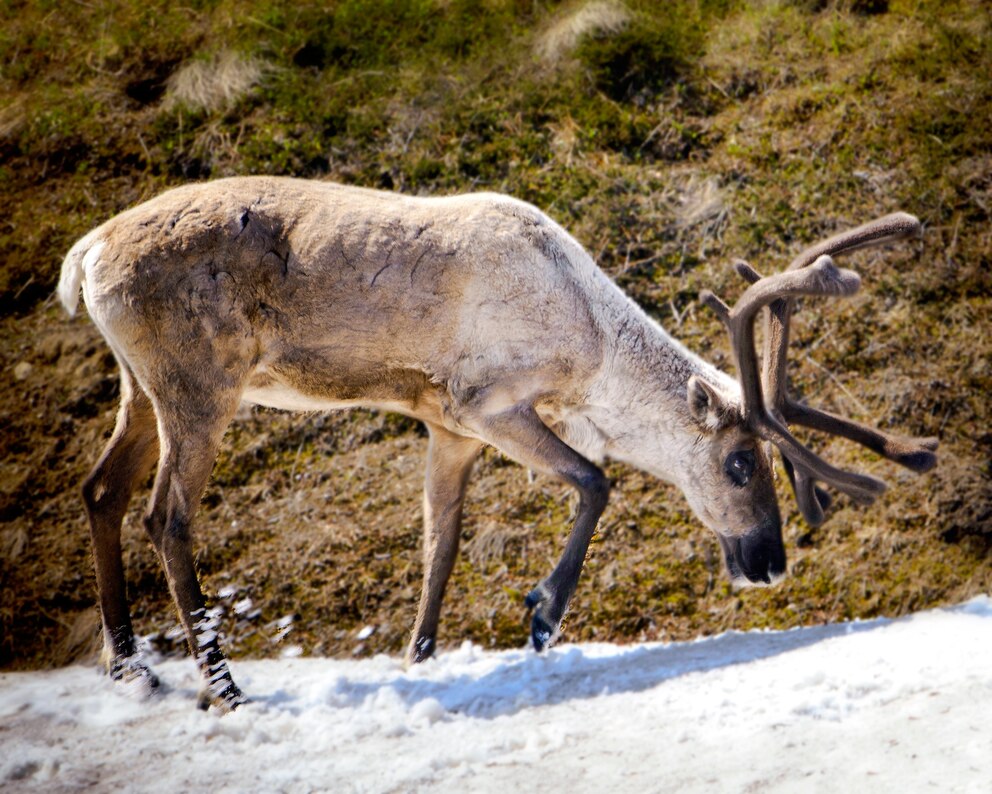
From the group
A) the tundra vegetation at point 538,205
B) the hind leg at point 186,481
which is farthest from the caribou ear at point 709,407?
the hind leg at point 186,481

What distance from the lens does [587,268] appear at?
217 inches

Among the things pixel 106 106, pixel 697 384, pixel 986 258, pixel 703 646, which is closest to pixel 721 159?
pixel 986 258

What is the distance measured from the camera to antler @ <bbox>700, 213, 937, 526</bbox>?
5.16 m

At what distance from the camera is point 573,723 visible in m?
4.27

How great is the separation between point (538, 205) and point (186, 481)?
4178 mm

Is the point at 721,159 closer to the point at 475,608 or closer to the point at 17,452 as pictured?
the point at 475,608

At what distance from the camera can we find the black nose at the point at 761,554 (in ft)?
18.1

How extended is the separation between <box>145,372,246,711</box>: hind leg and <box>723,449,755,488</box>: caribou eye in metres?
2.48

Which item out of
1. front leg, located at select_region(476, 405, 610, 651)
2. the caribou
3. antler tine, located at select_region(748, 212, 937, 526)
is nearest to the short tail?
the caribou

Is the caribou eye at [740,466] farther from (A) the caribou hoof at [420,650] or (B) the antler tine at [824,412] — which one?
(A) the caribou hoof at [420,650]

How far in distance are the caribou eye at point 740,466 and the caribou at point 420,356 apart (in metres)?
0.01

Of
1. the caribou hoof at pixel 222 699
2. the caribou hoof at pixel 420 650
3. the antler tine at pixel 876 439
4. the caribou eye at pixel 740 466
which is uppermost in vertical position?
the antler tine at pixel 876 439

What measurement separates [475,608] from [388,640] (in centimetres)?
56

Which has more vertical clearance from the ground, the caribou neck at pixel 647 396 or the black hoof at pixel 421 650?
the caribou neck at pixel 647 396
